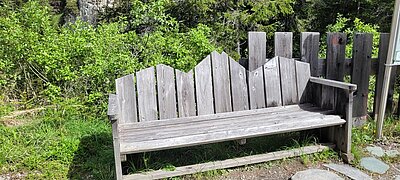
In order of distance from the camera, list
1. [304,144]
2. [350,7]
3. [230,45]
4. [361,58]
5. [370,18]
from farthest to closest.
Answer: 1. [350,7]
2. [370,18]
3. [230,45]
4. [361,58]
5. [304,144]

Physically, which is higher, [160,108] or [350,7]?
[350,7]

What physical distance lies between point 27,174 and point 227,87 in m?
1.80

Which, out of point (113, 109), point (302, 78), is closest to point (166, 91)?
point (113, 109)

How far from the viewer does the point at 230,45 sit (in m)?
5.14

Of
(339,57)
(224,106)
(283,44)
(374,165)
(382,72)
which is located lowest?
(374,165)

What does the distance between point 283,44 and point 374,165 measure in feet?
4.43

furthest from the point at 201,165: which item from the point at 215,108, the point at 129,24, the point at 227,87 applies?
the point at 129,24

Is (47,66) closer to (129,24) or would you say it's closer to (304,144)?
(129,24)

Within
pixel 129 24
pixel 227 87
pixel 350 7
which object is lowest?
pixel 227 87

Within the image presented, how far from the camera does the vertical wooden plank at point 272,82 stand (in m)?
3.01

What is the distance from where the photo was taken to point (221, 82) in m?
2.88

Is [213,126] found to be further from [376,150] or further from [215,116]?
[376,150]

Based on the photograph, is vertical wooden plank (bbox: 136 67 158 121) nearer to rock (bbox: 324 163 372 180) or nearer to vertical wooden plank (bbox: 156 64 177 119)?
vertical wooden plank (bbox: 156 64 177 119)

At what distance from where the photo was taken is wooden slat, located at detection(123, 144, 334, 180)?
7.95 feet
